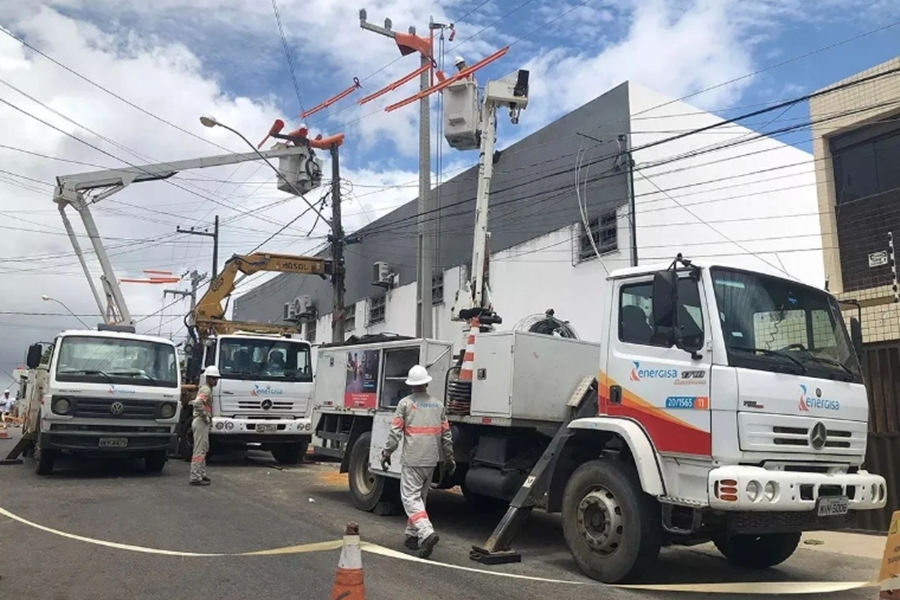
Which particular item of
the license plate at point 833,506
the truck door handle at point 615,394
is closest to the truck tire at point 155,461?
the truck door handle at point 615,394

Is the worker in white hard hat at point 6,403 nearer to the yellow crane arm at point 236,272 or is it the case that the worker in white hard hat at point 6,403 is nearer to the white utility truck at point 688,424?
the yellow crane arm at point 236,272

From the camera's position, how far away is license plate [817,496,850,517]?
5375mm

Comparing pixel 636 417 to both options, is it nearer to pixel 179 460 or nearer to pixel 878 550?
pixel 878 550

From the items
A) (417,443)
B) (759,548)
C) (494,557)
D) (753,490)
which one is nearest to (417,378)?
(417,443)

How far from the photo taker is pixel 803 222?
15805mm

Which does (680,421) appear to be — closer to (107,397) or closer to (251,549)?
(251,549)

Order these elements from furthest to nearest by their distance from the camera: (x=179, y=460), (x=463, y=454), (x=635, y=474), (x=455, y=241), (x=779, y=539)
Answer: (x=455, y=241)
(x=179, y=460)
(x=463, y=454)
(x=779, y=539)
(x=635, y=474)

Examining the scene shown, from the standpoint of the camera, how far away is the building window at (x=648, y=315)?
225 inches

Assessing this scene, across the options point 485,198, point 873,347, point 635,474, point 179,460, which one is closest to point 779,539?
point 635,474

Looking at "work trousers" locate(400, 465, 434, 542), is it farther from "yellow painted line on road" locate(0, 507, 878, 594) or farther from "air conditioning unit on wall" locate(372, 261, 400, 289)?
"air conditioning unit on wall" locate(372, 261, 400, 289)

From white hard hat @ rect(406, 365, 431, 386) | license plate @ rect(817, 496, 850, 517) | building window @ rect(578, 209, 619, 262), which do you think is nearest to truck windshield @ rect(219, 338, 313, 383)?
building window @ rect(578, 209, 619, 262)

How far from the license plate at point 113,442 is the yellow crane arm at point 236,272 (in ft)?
16.2

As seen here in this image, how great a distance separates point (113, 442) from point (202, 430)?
1.36 meters

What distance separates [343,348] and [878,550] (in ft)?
22.4
